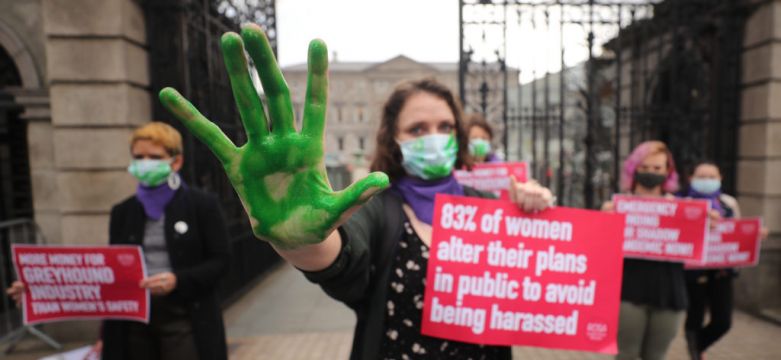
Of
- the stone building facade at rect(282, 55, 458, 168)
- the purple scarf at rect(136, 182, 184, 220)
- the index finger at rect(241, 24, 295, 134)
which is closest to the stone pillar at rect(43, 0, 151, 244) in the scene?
the purple scarf at rect(136, 182, 184, 220)

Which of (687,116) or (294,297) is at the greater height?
(687,116)

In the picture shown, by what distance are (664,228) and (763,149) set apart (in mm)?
3577

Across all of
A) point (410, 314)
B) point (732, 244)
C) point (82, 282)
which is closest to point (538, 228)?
point (410, 314)

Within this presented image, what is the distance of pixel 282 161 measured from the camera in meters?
1.06

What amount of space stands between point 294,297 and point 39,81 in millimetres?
4055

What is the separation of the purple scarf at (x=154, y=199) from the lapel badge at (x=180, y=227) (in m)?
0.12

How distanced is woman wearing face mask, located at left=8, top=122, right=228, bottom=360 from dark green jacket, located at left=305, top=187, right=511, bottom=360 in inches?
52.9

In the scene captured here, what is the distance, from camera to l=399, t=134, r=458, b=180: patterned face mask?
1755 millimetres

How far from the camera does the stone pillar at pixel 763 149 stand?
5.16 m

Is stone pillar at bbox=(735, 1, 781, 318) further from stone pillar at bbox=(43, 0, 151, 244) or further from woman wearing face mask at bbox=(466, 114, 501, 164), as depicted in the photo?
stone pillar at bbox=(43, 0, 151, 244)

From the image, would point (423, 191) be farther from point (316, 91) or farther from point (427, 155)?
point (316, 91)

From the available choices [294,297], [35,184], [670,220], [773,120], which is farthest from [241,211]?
[773,120]

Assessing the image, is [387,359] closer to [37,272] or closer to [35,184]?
[37,272]

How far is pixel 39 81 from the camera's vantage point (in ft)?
15.4
